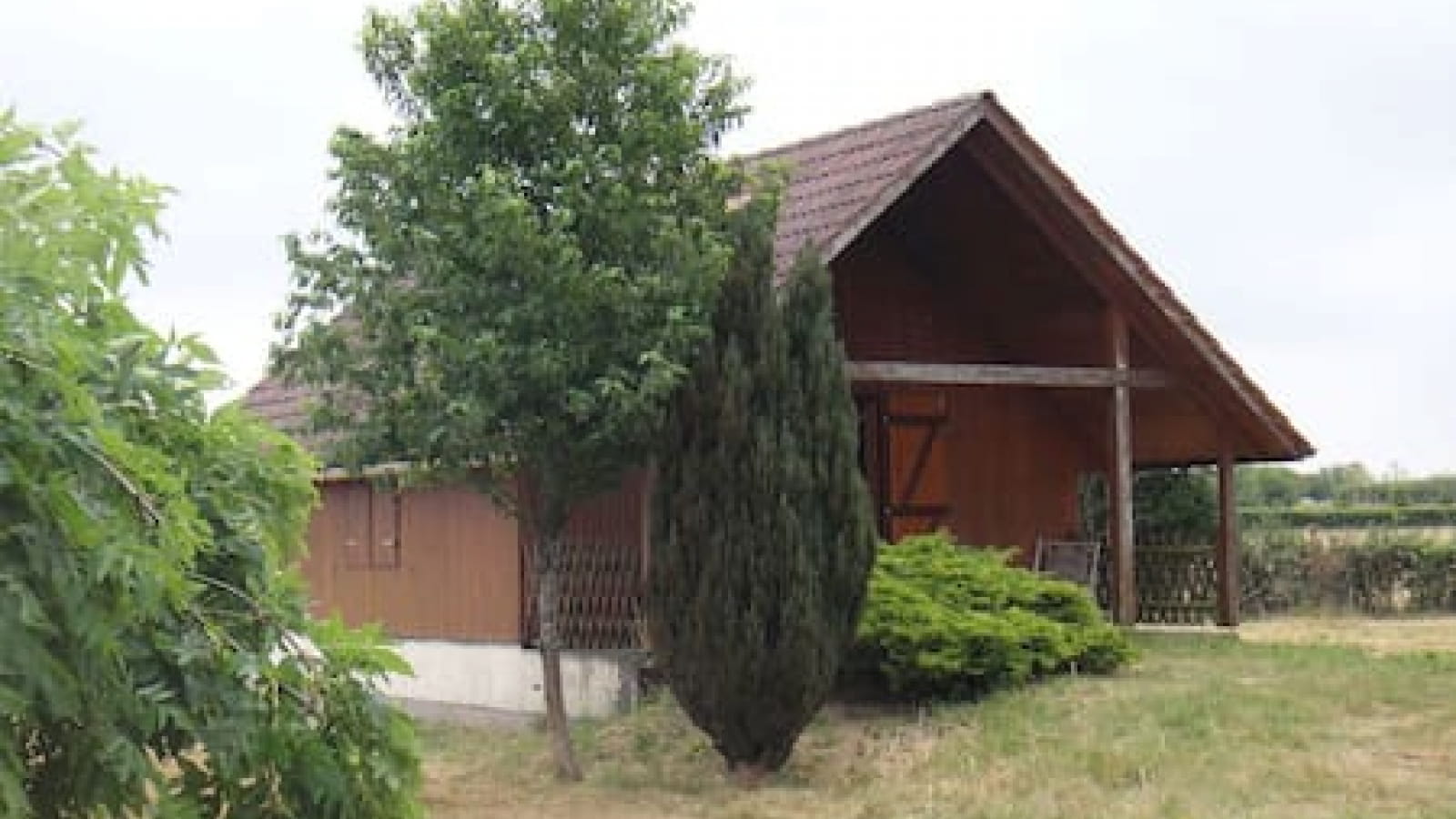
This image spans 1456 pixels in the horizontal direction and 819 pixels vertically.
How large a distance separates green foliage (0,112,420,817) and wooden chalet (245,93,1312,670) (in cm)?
846

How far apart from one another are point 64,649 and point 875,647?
889cm

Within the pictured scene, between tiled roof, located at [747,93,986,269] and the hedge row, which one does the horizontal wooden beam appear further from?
the hedge row

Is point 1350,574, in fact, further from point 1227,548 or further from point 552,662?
point 552,662

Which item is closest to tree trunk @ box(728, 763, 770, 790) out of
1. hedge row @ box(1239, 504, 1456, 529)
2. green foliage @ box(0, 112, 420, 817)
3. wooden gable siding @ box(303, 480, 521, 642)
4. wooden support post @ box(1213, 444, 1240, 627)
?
wooden gable siding @ box(303, 480, 521, 642)

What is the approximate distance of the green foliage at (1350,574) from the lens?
87.7ft

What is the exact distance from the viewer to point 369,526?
18984 mm

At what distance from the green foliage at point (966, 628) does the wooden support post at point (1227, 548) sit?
363 centimetres

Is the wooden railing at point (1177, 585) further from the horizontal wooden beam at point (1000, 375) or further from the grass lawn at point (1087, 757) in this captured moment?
the grass lawn at point (1087, 757)

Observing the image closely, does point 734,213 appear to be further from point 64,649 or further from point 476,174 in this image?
point 64,649

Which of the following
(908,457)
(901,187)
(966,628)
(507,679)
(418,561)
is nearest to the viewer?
(966,628)

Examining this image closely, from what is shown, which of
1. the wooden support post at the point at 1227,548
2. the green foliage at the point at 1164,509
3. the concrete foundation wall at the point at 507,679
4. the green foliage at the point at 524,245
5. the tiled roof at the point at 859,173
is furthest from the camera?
the green foliage at the point at 1164,509

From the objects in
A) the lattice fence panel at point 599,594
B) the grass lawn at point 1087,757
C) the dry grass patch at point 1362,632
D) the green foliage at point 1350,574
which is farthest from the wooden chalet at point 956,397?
the green foliage at point 1350,574

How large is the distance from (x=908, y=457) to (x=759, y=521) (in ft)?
22.4

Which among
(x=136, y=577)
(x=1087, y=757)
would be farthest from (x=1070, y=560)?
(x=136, y=577)
